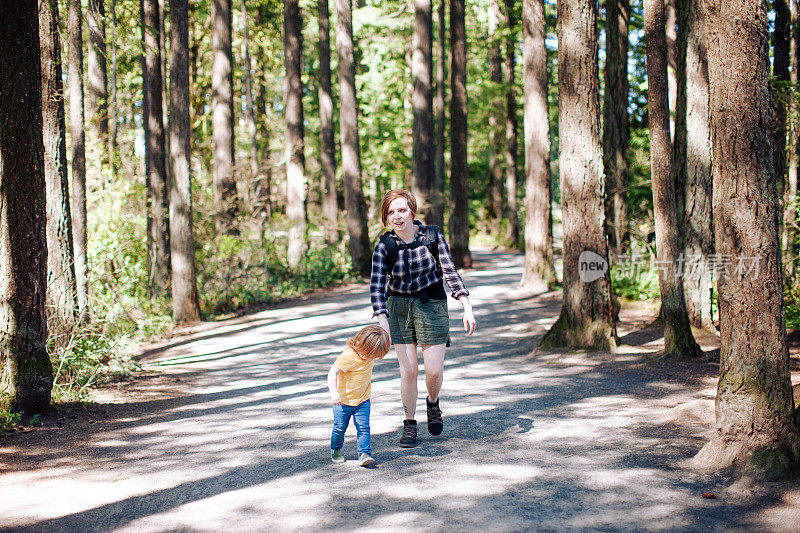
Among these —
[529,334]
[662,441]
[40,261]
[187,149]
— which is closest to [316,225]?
[187,149]

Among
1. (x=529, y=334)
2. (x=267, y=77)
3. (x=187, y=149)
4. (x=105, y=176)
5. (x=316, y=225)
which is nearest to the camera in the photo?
(x=529, y=334)

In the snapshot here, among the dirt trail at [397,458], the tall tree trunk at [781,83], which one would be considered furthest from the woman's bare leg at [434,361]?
the tall tree trunk at [781,83]

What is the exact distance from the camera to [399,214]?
573 cm

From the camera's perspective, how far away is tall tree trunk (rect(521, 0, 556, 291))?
682 inches

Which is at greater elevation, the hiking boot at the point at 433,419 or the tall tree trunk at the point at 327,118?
the tall tree trunk at the point at 327,118

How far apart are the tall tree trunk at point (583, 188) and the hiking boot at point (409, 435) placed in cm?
513

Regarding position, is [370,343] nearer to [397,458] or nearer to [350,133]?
[397,458]

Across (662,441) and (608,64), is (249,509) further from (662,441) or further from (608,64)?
(608,64)

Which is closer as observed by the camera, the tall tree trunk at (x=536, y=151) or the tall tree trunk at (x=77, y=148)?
the tall tree trunk at (x=77, y=148)

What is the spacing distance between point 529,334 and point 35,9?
29.2ft

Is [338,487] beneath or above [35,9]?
beneath

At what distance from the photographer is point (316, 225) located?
2464 centimetres

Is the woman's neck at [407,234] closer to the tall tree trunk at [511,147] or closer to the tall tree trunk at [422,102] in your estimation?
the tall tree trunk at [422,102]

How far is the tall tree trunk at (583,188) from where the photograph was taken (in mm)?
10328
